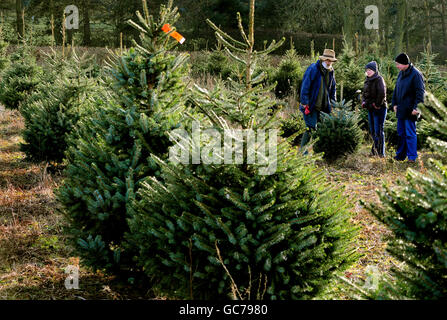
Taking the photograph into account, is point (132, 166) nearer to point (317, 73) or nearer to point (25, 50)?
point (317, 73)

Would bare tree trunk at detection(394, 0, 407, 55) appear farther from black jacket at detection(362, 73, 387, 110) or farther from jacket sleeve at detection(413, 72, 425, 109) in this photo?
jacket sleeve at detection(413, 72, 425, 109)

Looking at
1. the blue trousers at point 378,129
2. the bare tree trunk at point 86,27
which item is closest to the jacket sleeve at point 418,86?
the blue trousers at point 378,129

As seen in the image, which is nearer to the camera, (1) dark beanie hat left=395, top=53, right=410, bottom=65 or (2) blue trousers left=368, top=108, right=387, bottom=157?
(1) dark beanie hat left=395, top=53, right=410, bottom=65

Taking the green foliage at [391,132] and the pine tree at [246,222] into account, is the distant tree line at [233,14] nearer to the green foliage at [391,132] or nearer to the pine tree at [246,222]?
the green foliage at [391,132]

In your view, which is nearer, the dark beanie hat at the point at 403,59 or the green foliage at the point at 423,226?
the green foliage at the point at 423,226

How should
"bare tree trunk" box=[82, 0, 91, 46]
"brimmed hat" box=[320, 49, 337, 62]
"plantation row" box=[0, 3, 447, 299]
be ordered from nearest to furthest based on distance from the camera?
"plantation row" box=[0, 3, 447, 299] < "brimmed hat" box=[320, 49, 337, 62] < "bare tree trunk" box=[82, 0, 91, 46]

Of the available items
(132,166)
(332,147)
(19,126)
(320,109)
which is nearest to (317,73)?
(320,109)

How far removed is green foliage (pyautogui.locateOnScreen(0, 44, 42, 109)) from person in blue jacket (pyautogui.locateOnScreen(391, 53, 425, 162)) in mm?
10418

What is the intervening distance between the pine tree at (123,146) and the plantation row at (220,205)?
0.04ft

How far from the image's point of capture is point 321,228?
2.86 metres

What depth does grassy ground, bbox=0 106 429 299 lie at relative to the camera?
12.0 feet

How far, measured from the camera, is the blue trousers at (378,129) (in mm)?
8594

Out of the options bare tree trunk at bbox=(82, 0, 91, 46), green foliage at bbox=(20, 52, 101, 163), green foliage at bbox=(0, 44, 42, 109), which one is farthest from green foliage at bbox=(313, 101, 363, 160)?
bare tree trunk at bbox=(82, 0, 91, 46)

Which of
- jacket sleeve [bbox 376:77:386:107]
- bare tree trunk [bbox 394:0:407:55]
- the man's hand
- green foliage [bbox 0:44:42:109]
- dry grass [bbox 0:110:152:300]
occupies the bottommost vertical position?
dry grass [bbox 0:110:152:300]
